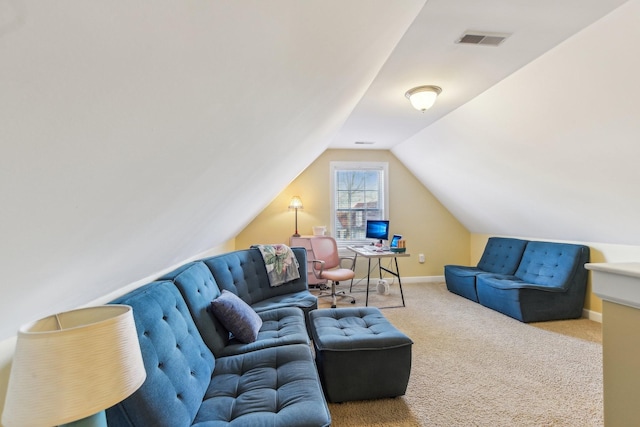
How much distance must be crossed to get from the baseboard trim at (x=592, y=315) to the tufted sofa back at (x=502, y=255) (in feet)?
2.88

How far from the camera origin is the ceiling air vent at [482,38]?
2008mm

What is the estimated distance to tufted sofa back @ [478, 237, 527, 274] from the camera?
4.46m

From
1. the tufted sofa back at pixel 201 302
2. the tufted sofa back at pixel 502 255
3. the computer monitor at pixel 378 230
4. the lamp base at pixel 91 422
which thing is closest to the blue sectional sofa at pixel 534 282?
the tufted sofa back at pixel 502 255

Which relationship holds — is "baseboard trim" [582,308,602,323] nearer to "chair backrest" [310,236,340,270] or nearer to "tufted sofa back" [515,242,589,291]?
"tufted sofa back" [515,242,589,291]

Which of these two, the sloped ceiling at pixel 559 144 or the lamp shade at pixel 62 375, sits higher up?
the sloped ceiling at pixel 559 144

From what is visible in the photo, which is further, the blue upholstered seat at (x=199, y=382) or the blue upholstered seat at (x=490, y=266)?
the blue upholstered seat at (x=490, y=266)

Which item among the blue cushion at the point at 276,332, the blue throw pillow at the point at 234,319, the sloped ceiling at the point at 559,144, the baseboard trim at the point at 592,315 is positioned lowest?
the baseboard trim at the point at 592,315

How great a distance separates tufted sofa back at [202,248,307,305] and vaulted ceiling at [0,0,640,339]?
0.76 meters

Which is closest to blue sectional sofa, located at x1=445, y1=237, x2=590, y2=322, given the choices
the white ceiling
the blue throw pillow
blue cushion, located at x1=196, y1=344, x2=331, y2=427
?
the white ceiling

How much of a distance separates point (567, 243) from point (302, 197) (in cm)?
385

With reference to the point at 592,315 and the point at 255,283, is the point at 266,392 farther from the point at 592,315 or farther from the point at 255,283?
the point at 592,315

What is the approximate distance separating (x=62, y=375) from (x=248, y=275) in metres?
2.42

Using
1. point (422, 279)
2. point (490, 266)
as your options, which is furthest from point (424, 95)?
point (422, 279)

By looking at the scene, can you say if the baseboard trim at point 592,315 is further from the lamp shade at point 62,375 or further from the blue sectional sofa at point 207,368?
the lamp shade at point 62,375
